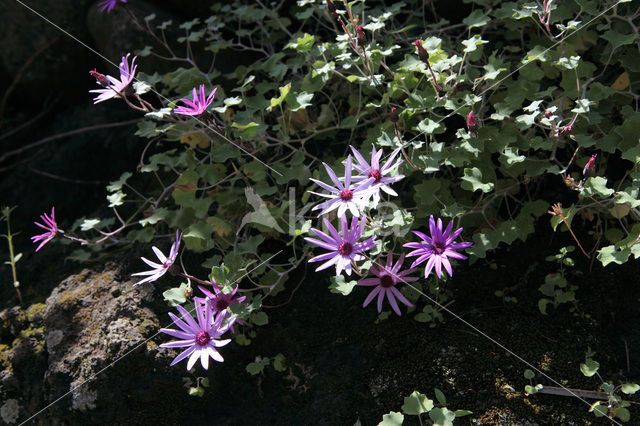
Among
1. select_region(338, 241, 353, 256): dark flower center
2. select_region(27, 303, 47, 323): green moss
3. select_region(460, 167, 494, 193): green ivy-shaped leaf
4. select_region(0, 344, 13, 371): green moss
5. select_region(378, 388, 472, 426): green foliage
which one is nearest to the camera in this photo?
select_region(378, 388, 472, 426): green foliage

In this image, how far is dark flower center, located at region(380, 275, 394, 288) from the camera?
1722 millimetres

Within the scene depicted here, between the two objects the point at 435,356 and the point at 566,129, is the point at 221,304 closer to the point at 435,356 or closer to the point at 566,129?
the point at 435,356

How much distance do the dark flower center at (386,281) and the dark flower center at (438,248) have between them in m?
0.21

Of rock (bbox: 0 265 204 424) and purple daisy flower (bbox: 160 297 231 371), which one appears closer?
purple daisy flower (bbox: 160 297 231 371)

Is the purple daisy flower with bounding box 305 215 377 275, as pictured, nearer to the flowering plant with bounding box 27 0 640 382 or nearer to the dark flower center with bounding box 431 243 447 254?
the flowering plant with bounding box 27 0 640 382

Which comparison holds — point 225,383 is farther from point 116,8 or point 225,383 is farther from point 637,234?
point 116,8

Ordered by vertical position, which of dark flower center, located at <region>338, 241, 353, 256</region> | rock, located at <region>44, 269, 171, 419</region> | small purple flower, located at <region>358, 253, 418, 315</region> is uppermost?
dark flower center, located at <region>338, 241, 353, 256</region>

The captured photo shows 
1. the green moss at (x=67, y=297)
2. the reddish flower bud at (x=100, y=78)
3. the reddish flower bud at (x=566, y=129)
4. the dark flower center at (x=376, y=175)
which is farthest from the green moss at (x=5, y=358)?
the reddish flower bud at (x=566, y=129)

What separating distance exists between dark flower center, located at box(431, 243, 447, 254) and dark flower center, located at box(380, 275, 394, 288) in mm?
205

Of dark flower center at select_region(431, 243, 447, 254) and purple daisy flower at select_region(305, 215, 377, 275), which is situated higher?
purple daisy flower at select_region(305, 215, 377, 275)

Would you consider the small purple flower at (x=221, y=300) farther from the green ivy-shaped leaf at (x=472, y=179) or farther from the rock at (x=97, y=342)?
the green ivy-shaped leaf at (x=472, y=179)

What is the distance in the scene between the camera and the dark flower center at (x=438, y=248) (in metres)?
1.58

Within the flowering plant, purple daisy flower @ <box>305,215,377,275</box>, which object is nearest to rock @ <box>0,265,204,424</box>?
the flowering plant

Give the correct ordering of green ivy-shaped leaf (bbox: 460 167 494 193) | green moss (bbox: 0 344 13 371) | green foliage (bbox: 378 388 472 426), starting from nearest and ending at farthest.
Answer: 1. green foliage (bbox: 378 388 472 426)
2. green ivy-shaped leaf (bbox: 460 167 494 193)
3. green moss (bbox: 0 344 13 371)
